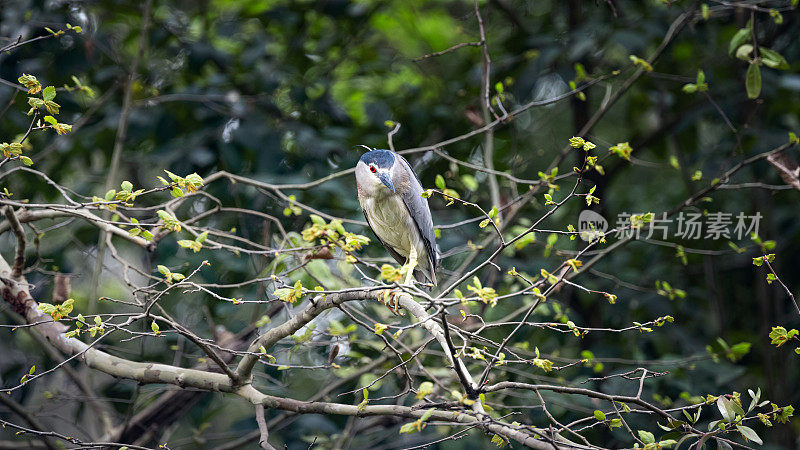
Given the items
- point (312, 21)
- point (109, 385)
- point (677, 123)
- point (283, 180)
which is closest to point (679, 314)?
point (677, 123)

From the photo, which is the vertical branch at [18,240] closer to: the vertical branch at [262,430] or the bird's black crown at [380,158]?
the vertical branch at [262,430]

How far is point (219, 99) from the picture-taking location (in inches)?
157

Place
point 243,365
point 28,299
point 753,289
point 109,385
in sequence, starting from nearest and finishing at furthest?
point 243,365 → point 28,299 → point 109,385 → point 753,289

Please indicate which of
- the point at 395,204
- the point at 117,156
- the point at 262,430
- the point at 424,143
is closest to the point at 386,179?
the point at 395,204

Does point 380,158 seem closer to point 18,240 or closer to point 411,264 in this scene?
point 411,264

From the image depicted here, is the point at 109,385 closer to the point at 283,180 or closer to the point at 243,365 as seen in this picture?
the point at 283,180

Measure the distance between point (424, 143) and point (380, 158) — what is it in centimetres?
150

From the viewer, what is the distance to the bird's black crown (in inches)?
120

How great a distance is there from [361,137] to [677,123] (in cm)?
229

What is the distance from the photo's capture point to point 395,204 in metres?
3.26

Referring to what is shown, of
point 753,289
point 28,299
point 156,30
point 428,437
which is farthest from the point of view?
point 753,289

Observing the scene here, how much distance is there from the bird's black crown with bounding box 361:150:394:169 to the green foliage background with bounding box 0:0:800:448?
59 centimetres
